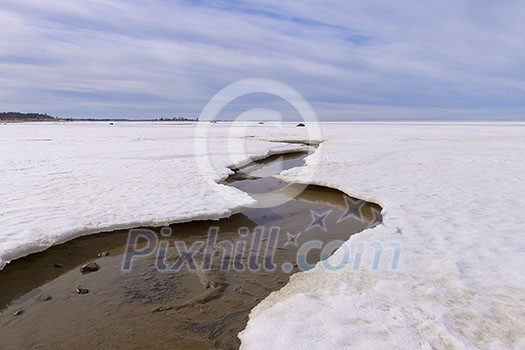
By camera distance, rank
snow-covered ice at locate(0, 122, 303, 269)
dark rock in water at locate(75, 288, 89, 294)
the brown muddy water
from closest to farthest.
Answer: the brown muddy water → dark rock in water at locate(75, 288, 89, 294) → snow-covered ice at locate(0, 122, 303, 269)

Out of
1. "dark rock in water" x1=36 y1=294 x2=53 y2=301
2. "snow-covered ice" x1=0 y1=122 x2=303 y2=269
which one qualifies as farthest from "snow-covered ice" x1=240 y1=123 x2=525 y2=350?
"snow-covered ice" x1=0 y1=122 x2=303 y2=269

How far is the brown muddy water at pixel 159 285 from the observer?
4.21m

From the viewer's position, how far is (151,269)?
19.7ft

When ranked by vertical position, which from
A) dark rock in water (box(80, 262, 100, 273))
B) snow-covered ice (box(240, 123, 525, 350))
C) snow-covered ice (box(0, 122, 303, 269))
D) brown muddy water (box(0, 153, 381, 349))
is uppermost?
snow-covered ice (box(0, 122, 303, 269))

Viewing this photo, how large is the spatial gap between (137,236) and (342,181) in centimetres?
742

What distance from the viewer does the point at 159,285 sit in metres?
5.43

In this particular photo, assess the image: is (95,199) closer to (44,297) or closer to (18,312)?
(44,297)

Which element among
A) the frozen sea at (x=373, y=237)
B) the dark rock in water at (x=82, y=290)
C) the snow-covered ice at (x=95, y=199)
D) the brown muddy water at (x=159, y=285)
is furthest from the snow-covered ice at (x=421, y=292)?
the snow-covered ice at (x=95, y=199)

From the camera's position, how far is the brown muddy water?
166 inches

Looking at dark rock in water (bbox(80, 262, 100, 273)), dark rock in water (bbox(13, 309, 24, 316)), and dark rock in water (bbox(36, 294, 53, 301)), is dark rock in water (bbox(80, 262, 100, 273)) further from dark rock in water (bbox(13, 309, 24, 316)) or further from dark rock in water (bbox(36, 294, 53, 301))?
dark rock in water (bbox(13, 309, 24, 316))

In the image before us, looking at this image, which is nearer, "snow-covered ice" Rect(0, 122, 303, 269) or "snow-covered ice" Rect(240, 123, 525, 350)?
"snow-covered ice" Rect(240, 123, 525, 350)

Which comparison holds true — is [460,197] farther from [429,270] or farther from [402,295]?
[402,295]

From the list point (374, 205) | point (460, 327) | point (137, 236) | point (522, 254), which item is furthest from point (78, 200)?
point (522, 254)

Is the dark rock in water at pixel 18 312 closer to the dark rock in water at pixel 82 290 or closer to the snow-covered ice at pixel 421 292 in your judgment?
the dark rock in water at pixel 82 290
